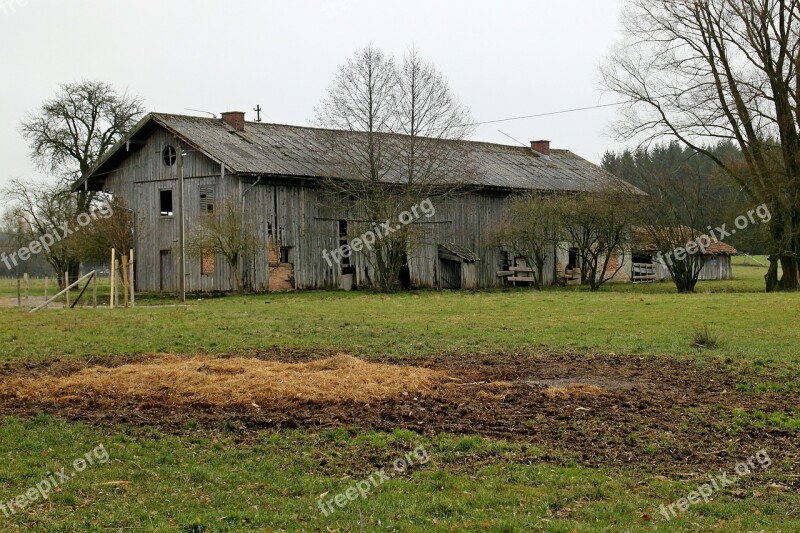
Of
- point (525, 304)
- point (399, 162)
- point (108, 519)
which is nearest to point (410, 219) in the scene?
point (399, 162)

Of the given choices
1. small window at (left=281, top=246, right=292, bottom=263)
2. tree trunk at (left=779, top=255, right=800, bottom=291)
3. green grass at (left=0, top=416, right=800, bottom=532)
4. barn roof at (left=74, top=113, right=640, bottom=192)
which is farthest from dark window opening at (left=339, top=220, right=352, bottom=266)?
green grass at (left=0, top=416, right=800, bottom=532)

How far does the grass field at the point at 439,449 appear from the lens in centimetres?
831

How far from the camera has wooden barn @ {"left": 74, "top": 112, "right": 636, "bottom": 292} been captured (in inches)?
1706

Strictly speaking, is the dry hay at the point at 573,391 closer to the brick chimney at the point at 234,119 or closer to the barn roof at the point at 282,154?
the barn roof at the point at 282,154

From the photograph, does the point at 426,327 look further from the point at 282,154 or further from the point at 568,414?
the point at 282,154

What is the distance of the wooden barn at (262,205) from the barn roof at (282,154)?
7cm

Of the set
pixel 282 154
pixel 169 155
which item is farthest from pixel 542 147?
pixel 169 155

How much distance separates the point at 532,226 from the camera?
47188 mm

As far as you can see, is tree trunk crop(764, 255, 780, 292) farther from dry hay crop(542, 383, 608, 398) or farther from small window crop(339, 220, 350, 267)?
dry hay crop(542, 383, 608, 398)

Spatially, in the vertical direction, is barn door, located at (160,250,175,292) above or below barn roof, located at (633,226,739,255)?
below

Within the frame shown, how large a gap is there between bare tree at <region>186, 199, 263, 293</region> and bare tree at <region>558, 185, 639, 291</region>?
625 inches

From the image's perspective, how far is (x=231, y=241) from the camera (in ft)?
136

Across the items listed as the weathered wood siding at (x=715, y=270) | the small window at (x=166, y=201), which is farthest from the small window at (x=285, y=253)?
the weathered wood siding at (x=715, y=270)

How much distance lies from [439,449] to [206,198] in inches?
1381
